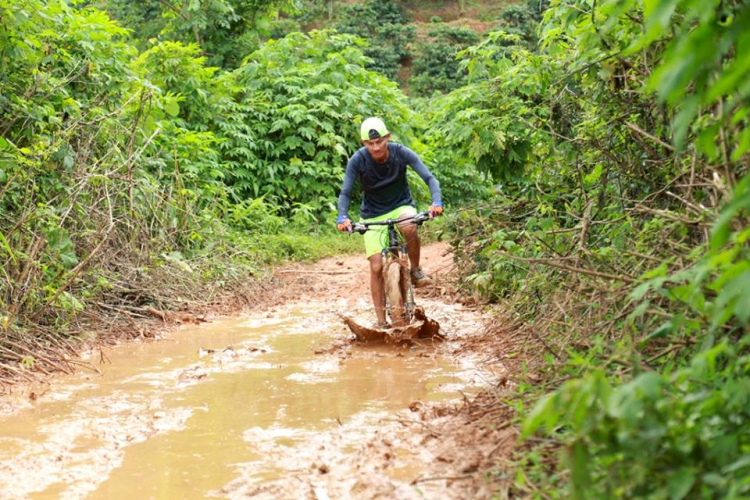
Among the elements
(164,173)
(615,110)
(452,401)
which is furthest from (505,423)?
(164,173)

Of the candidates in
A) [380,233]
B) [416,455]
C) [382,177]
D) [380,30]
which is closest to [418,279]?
[380,233]

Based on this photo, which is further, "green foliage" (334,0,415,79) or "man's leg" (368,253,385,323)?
"green foliage" (334,0,415,79)

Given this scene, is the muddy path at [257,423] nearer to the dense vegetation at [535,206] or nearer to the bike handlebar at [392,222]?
the dense vegetation at [535,206]

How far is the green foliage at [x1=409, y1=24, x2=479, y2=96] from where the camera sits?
103ft

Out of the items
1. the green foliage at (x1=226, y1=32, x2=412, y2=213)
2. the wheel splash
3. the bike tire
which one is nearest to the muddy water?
the wheel splash

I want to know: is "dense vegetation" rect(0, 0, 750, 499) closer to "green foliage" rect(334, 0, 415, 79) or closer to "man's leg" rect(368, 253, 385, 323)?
"man's leg" rect(368, 253, 385, 323)

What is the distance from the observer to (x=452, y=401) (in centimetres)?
489

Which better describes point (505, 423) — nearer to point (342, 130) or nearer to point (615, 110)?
point (615, 110)

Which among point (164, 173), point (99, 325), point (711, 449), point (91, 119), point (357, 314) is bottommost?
point (357, 314)

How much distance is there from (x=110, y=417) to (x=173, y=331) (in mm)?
2996

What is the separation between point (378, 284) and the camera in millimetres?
7211

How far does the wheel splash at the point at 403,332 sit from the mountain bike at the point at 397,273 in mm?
113

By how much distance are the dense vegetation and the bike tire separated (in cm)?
97

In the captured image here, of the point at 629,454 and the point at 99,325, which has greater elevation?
the point at 629,454
